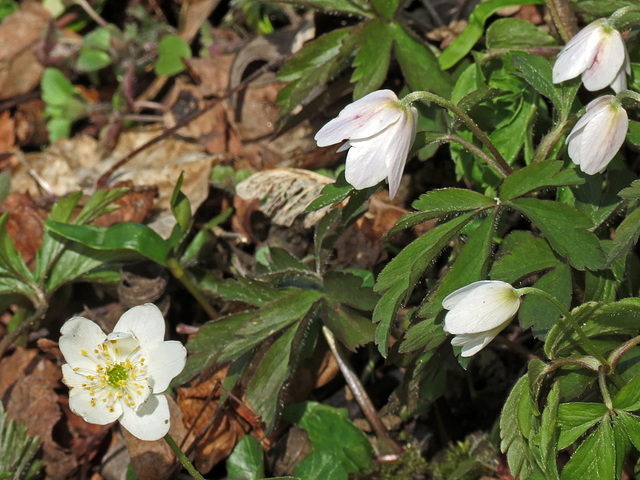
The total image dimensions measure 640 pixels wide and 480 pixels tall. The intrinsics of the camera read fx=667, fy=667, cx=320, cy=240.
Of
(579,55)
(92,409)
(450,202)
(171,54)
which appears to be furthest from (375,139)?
(171,54)

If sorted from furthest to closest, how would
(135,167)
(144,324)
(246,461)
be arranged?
1. (135,167)
2. (246,461)
3. (144,324)

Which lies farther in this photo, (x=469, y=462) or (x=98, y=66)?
(x=98, y=66)

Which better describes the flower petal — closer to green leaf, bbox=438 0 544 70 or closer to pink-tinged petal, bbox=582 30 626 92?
pink-tinged petal, bbox=582 30 626 92

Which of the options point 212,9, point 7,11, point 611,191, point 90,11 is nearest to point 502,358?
point 611,191

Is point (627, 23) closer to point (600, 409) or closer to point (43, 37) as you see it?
point (600, 409)

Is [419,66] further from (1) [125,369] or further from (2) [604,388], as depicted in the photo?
(1) [125,369]

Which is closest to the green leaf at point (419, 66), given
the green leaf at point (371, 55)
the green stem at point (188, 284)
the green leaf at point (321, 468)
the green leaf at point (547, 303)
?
the green leaf at point (371, 55)
